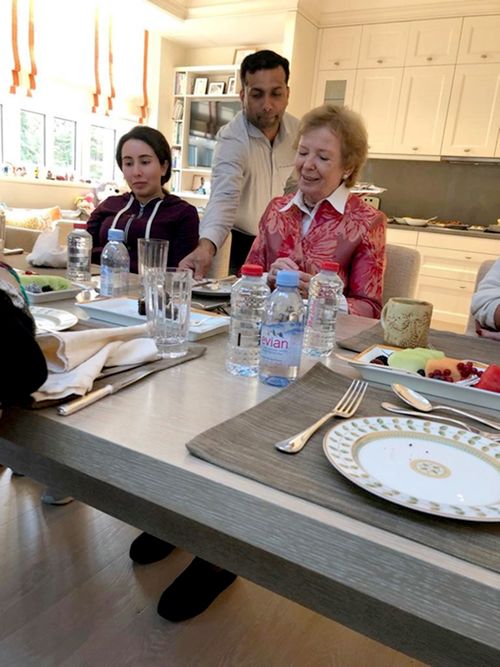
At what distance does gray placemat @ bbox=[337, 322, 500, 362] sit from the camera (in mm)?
952

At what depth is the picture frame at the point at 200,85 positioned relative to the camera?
5.51 m

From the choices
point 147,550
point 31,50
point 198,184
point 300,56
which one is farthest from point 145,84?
point 147,550

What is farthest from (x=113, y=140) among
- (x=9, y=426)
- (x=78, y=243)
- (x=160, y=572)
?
(x=9, y=426)

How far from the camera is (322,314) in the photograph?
0.95 m

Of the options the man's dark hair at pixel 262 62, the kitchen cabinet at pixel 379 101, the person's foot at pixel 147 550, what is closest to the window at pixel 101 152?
the kitchen cabinet at pixel 379 101

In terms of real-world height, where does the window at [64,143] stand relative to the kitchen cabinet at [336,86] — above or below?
below

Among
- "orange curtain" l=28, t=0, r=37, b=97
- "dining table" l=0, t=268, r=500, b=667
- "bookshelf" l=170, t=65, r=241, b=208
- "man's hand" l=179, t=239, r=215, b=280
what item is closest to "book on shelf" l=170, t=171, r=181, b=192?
"bookshelf" l=170, t=65, r=241, b=208

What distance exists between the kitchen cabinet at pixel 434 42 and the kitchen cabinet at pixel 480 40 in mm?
61

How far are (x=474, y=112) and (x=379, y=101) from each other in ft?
2.71

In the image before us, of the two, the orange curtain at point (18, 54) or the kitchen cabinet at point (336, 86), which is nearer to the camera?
the orange curtain at point (18, 54)

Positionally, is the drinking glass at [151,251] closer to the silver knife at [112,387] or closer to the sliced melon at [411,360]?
the silver knife at [112,387]

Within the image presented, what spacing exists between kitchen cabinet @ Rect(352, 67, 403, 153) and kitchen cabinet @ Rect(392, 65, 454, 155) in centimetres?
5

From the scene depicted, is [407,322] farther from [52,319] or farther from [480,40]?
[480,40]

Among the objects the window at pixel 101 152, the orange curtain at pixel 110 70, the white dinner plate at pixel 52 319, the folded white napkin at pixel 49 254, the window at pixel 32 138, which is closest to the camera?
the white dinner plate at pixel 52 319
